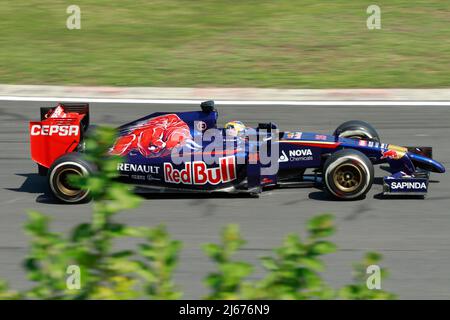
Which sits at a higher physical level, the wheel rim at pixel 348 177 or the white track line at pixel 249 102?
the white track line at pixel 249 102

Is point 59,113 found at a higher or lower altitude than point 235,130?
higher

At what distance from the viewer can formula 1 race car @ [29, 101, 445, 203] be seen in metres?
10.0

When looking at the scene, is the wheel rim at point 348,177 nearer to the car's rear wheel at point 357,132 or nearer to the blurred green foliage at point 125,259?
the car's rear wheel at point 357,132

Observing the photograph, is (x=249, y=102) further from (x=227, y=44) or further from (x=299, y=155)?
(x=299, y=155)

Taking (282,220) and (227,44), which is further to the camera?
(227,44)

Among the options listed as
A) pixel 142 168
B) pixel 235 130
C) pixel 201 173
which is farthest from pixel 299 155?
pixel 142 168

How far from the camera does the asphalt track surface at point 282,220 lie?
7941 millimetres

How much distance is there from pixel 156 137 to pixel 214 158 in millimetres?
772

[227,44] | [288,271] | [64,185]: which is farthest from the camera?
[227,44]

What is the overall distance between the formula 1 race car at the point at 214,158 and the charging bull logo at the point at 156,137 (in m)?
0.01

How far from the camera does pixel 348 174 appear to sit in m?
10.0

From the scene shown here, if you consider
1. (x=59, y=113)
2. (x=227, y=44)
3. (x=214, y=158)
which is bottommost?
(x=214, y=158)

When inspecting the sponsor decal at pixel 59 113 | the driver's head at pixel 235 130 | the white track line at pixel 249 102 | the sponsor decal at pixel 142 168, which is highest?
the white track line at pixel 249 102

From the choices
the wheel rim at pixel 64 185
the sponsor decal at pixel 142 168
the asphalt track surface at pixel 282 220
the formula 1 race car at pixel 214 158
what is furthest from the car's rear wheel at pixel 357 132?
the wheel rim at pixel 64 185
